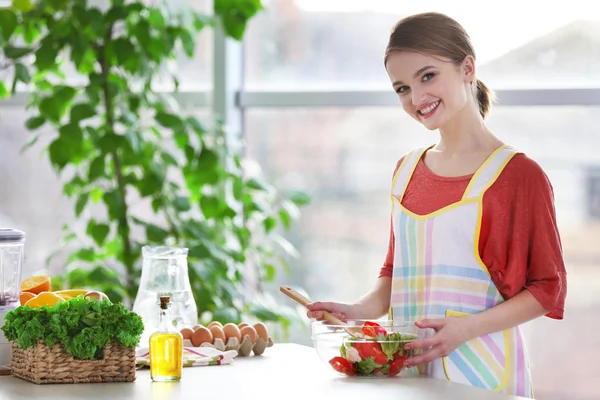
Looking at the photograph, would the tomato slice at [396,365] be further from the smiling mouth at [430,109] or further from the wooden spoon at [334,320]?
the smiling mouth at [430,109]

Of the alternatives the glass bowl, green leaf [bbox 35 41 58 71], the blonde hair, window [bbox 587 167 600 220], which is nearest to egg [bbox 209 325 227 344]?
the glass bowl

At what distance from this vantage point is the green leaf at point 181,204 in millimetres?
3627

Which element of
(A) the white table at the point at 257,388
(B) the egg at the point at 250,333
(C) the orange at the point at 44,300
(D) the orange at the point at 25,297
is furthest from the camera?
(B) the egg at the point at 250,333

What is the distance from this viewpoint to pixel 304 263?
13.6 feet

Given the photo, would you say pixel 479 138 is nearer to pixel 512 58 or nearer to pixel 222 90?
pixel 512 58

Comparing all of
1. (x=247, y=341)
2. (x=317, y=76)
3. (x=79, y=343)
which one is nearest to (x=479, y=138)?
(x=247, y=341)

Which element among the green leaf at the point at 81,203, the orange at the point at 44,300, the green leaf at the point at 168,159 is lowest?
the orange at the point at 44,300

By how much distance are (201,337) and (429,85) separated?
0.75m

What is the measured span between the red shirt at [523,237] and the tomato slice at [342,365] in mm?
385

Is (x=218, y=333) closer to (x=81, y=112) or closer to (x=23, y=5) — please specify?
(x=81, y=112)

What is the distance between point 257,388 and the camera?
5.94ft

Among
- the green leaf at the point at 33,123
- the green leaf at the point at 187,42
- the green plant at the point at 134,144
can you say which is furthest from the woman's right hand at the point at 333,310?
the green leaf at the point at 33,123

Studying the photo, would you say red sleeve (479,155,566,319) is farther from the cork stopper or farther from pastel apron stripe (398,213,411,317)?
the cork stopper

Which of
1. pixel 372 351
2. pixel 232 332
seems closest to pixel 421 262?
pixel 372 351
